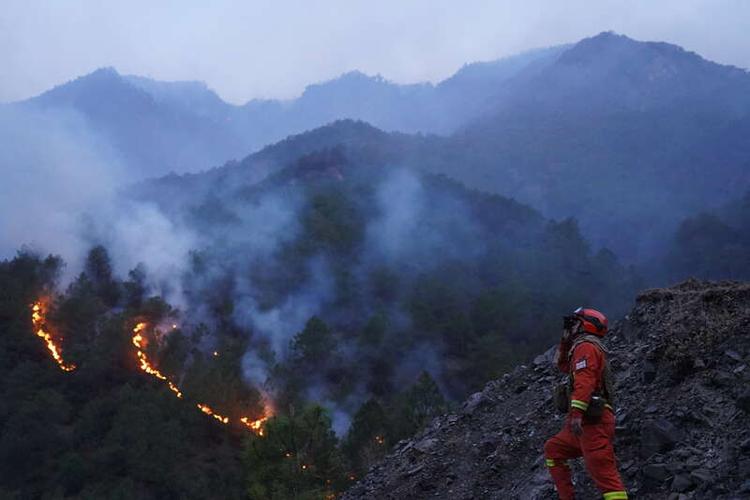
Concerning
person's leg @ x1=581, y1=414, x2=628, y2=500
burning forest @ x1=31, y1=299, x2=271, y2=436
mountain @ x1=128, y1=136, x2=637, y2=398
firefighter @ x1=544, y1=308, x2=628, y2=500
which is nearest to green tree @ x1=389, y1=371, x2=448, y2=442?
mountain @ x1=128, y1=136, x2=637, y2=398

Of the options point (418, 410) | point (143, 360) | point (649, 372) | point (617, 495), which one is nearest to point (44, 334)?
point (143, 360)

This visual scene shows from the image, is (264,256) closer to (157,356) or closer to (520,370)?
(157,356)

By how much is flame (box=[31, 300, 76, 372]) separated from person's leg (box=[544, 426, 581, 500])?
1523 inches

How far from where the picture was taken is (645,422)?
742cm

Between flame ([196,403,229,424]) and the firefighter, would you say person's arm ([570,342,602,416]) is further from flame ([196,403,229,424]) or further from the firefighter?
flame ([196,403,229,424])

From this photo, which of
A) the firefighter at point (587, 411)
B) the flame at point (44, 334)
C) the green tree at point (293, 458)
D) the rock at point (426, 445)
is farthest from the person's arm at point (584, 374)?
the flame at point (44, 334)

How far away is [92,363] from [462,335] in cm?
2371

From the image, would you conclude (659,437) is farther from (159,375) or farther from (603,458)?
(159,375)

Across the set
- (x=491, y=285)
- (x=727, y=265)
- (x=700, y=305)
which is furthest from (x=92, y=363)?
(x=727, y=265)

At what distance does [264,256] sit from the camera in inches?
2168

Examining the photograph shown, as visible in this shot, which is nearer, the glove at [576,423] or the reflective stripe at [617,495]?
the reflective stripe at [617,495]

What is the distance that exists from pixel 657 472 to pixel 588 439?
→ 1.24 metres

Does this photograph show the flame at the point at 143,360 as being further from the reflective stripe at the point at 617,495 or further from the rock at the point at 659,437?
the reflective stripe at the point at 617,495

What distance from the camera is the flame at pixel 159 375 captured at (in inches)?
1373
